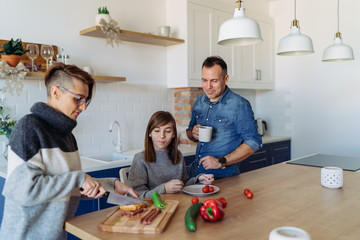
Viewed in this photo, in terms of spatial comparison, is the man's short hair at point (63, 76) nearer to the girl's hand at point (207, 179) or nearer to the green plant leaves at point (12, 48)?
the girl's hand at point (207, 179)

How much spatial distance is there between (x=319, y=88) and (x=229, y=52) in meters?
1.34

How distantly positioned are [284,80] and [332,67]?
0.72 meters

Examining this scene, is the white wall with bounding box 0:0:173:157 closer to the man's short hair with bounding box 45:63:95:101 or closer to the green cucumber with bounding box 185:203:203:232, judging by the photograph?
the man's short hair with bounding box 45:63:95:101

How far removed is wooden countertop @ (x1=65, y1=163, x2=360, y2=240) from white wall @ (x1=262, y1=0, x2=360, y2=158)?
7.65 ft

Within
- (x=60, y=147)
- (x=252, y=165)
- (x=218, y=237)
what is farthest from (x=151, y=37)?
(x=218, y=237)

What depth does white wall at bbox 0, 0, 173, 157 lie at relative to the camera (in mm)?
2793

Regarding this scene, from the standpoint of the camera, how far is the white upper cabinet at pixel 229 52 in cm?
363

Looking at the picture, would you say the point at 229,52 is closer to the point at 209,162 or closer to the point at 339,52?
the point at 339,52

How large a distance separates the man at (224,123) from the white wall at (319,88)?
2.45m

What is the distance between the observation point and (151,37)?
11.0 ft

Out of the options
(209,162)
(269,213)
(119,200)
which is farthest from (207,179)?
(119,200)

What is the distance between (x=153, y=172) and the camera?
1.92 metres

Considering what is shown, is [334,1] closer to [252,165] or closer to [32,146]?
[252,165]

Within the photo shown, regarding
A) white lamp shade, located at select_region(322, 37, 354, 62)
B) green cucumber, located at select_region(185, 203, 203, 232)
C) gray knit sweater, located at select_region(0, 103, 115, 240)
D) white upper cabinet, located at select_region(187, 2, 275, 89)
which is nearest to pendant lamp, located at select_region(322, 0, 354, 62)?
white lamp shade, located at select_region(322, 37, 354, 62)
